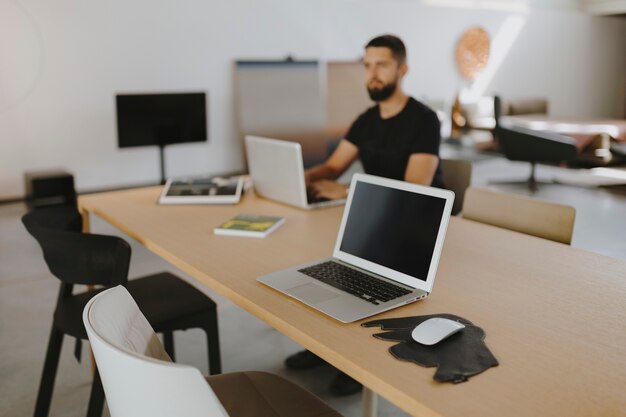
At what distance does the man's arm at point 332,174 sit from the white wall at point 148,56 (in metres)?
4.06

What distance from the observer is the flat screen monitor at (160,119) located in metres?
5.83

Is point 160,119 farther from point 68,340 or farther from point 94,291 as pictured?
point 94,291

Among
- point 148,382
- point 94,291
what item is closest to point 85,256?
point 94,291

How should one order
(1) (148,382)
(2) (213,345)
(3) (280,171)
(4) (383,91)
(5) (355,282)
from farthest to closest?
(4) (383,91) → (3) (280,171) → (2) (213,345) → (5) (355,282) → (1) (148,382)

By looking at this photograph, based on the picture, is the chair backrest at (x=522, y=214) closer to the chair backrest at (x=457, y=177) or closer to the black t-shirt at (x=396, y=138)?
the black t-shirt at (x=396, y=138)

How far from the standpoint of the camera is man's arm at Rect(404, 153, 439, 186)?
2.85m

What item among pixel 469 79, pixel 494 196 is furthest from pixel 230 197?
pixel 469 79

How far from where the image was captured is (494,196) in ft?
8.02

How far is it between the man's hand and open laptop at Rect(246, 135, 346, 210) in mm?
34

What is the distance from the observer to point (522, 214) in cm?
233

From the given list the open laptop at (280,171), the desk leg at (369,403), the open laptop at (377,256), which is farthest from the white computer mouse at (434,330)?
the open laptop at (280,171)

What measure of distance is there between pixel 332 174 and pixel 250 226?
0.88m

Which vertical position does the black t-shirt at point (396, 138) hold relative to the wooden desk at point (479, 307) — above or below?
above

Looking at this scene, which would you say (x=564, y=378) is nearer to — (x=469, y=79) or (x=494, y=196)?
(x=494, y=196)
